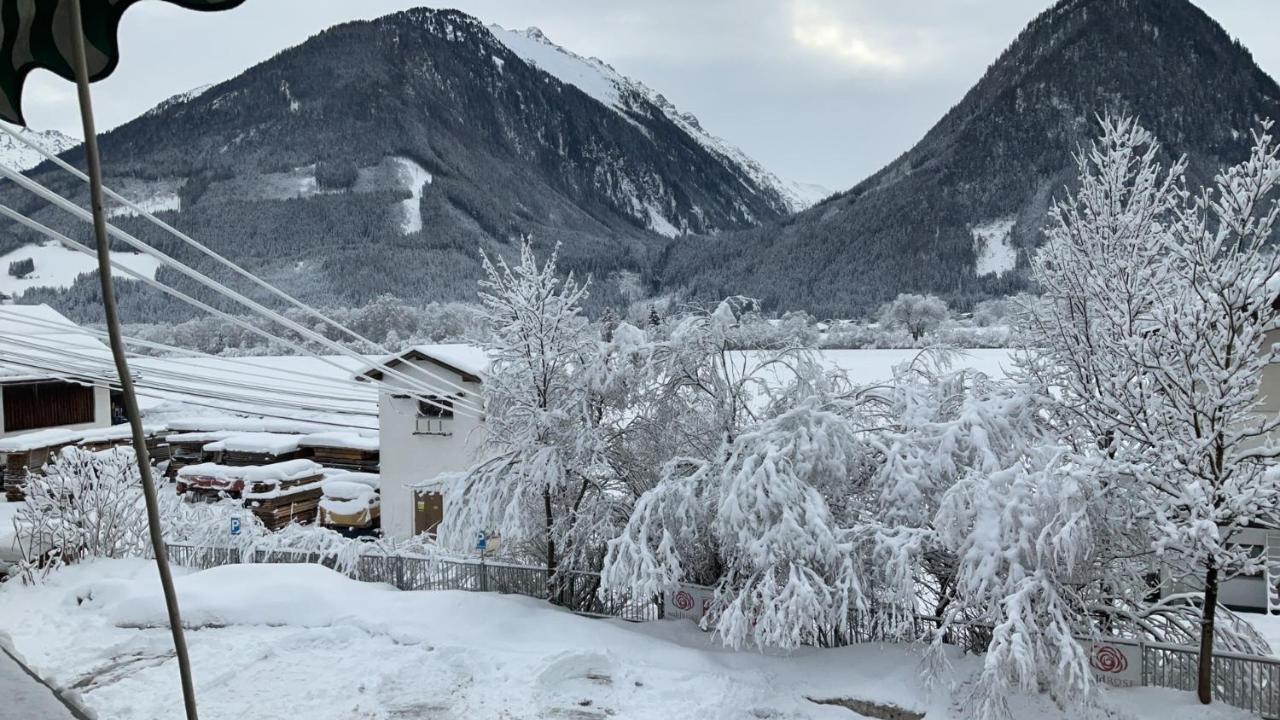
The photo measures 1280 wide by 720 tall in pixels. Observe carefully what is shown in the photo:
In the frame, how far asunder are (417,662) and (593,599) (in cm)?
368

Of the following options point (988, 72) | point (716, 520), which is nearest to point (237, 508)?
point (716, 520)

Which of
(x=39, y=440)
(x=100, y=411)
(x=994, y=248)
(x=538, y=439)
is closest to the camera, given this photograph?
(x=538, y=439)

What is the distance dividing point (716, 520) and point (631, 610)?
3.73 m

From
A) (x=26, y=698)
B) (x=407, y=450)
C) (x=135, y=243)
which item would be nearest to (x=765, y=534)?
(x=135, y=243)

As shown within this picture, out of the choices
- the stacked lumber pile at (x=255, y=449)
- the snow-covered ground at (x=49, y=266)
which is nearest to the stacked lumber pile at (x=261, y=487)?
the stacked lumber pile at (x=255, y=449)

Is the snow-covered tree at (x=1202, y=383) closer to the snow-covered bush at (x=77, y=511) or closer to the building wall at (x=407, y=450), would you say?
the building wall at (x=407, y=450)

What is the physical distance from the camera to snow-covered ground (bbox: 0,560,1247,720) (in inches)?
391

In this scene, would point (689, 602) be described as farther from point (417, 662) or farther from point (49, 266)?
point (49, 266)

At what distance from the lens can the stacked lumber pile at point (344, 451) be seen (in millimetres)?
27453

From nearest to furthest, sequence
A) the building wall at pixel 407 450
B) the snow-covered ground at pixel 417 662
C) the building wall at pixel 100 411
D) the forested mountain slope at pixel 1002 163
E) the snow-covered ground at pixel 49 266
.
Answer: the snow-covered ground at pixel 417 662
the building wall at pixel 407 450
the building wall at pixel 100 411
the snow-covered ground at pixel 49 266
the forested mountain slope at pixel 1002 163

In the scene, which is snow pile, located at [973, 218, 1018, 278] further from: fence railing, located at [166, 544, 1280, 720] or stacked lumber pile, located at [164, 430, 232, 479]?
fence railing, located at [166, 544, 1280, 720]

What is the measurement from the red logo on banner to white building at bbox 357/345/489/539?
16.2m

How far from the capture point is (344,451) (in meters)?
27.7

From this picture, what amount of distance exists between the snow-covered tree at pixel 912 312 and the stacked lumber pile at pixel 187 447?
6708 cm
